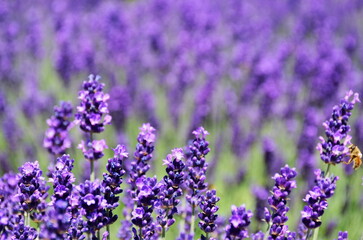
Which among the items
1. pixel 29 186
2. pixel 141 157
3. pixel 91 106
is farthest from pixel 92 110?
pixel 29 186

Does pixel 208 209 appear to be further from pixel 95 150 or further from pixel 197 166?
pixel 95 150

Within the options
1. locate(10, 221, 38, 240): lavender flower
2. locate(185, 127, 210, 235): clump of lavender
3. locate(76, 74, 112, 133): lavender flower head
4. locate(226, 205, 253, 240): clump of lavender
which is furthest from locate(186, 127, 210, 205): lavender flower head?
locate(10, 221, 38, 240): lavender flower

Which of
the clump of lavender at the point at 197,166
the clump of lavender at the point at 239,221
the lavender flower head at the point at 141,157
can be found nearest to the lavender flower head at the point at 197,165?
the clump of lavender at the point at 197,166

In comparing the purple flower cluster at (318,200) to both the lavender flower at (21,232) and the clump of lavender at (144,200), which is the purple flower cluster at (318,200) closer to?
the clump of lavender at (144,200)

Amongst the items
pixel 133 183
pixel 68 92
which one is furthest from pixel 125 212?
pixel 68 92

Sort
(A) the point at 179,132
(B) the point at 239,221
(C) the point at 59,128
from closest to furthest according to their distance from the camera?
(B) the point at 239,221, (C) the point at 59,128, (A) the point at 179,132
